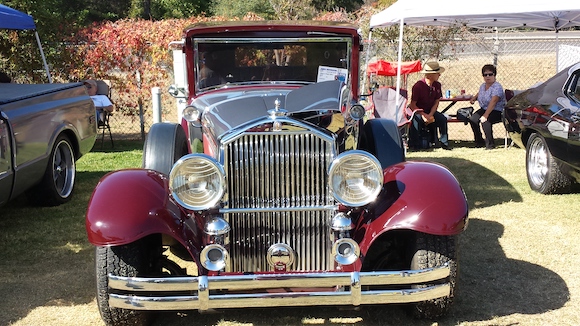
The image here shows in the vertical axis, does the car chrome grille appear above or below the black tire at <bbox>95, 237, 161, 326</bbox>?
above

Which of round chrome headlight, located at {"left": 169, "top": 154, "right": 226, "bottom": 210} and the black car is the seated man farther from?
round chrome headlight, located at {"left": 169, "top": 154, "right": 226, "bottom": 210}

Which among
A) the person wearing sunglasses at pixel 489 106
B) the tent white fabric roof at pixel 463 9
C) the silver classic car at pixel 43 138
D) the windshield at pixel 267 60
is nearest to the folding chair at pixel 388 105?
the tent white fabric roof at pixel 463 9

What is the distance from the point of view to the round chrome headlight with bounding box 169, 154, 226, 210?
3.46m

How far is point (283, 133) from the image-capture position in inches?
142

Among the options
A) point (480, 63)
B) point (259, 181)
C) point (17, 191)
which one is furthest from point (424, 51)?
point (259, 181)

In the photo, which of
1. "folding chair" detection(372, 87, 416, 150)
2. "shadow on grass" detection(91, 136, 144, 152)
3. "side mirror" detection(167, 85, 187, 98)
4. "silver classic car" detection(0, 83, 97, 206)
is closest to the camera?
"side mirror" detection(167, 85, 187, 98)

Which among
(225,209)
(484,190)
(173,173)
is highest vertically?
(173,173)

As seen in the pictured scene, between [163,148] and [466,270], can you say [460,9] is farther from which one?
[163,148]

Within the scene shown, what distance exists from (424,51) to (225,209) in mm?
11495

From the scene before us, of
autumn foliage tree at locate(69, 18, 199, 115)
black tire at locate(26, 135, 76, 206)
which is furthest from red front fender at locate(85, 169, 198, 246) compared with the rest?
autumn foliage tree at locate(69, 18, 199, 115)

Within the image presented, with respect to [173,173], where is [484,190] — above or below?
below

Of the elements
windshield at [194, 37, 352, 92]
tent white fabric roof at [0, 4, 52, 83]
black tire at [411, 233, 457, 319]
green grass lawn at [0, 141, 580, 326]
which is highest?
tent white fabric roof at [0, 4, 52, 83]

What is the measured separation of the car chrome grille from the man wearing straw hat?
22.2 feet

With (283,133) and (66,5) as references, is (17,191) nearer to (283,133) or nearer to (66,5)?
(283,133)
